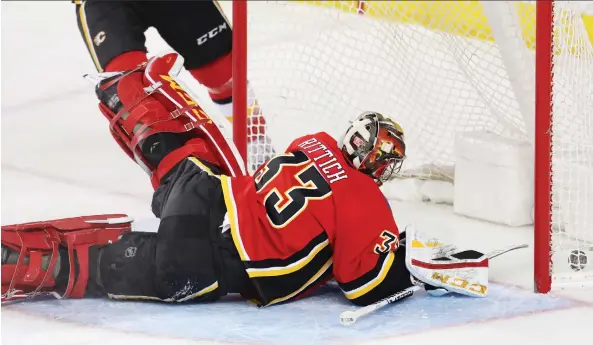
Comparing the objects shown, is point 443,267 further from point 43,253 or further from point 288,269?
point 43,253

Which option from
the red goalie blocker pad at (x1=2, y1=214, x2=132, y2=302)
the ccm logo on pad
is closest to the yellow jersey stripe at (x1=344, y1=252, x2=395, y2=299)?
the red goalie blocker pad at (x1=2, y1=214, x2=132, y2=302)

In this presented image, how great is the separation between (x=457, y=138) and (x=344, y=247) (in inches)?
33.9

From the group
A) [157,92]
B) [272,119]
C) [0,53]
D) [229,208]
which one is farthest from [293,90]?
[0,53]

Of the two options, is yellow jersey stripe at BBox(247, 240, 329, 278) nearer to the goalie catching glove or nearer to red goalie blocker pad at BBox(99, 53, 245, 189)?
the goalie catching glove

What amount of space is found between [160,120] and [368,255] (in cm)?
61

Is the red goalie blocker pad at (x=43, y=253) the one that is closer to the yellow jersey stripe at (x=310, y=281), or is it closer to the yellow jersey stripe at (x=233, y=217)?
the yellow jersey stripe at (x=233, y=217)

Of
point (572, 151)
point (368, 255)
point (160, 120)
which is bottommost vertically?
point (368, 255)

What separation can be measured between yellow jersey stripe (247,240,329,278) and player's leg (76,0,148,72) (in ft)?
2.45

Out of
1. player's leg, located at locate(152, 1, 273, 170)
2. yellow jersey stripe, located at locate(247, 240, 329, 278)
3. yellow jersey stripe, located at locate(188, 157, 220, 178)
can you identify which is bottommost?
yellow jersey stripe, located at locate(247, 240, 329, 278)

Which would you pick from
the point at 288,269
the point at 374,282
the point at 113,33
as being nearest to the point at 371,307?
the point at 374,282

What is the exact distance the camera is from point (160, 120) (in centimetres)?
261

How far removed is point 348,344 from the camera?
220cm

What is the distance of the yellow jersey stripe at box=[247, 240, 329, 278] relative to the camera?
2.33 meters

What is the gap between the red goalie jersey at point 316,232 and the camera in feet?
7.61
